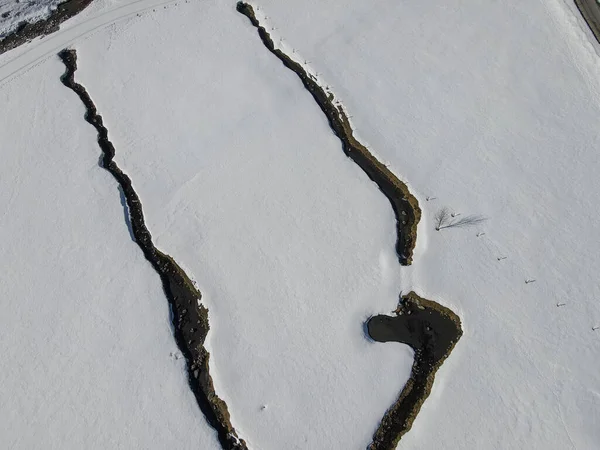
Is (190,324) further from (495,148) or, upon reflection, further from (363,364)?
(495,148)

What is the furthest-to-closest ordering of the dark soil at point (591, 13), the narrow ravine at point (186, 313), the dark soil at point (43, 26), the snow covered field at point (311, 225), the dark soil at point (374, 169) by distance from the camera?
1. the dark soil at point (43, 26)
2. the dark soil at point (591, 13)
3. the dark soil at point (374, 169)
4. the narrow ravine at point (186, 313)
5. the snow covered field at point (311, 225)

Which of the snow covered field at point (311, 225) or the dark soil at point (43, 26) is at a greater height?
the dark soil at point (43, 26)

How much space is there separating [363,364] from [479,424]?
5.01m

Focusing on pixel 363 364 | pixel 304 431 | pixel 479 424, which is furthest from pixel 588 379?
pixel 304 431

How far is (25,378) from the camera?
22969 mm

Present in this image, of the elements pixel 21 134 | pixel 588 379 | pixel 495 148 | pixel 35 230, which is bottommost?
pixel 588 379

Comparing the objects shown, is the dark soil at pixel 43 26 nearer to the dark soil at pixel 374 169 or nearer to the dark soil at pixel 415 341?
the dark soil at pixel 374 169

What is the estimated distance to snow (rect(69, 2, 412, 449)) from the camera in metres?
21.8

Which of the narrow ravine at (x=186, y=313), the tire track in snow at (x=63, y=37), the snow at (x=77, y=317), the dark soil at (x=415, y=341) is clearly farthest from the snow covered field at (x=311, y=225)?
the narrow ravine at (x=186, y=313)

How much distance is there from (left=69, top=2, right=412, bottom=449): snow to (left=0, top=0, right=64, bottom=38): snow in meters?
6.05

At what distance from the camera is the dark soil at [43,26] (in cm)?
3866

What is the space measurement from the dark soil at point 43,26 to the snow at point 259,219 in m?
4.26

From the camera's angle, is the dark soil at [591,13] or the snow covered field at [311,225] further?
the dark soil at [591,13]

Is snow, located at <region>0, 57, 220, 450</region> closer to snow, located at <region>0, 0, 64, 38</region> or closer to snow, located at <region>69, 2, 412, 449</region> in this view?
snow, located at <region>69, 2, 412, 449</region>
